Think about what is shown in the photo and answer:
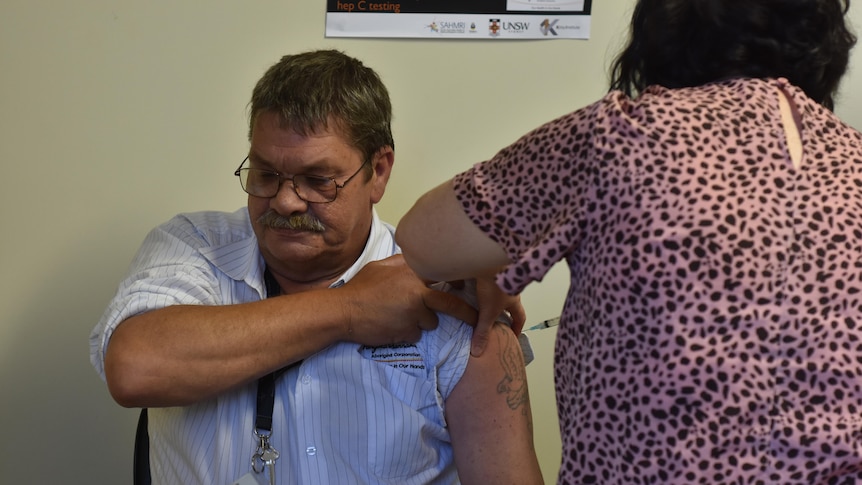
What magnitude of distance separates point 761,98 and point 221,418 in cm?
115

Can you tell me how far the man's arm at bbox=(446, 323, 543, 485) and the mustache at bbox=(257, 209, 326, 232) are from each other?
405mm

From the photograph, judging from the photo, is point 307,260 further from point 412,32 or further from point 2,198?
point 2,198

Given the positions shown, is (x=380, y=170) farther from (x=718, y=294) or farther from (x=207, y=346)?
(x=718, y=294)

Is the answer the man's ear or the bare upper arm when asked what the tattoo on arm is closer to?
the man's ear

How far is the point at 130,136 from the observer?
229cm

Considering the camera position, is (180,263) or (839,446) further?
(180,263)

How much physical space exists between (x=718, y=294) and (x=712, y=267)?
0.10ft

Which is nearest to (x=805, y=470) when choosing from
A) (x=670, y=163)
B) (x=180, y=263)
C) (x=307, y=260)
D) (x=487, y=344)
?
(x=670, y=163)

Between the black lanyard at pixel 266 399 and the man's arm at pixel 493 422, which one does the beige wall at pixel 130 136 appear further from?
the black lanyard at pixel 266 399

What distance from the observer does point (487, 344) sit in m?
1.73

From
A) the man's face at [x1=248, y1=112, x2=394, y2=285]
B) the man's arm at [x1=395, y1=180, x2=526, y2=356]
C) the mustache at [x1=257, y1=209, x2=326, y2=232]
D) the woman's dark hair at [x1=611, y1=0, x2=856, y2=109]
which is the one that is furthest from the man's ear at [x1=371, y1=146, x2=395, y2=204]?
the woman's dark hair at [x1=611, y1=0, x2=856, y2=109]

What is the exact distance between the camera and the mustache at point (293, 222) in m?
1.74

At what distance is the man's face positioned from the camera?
1.72 metres

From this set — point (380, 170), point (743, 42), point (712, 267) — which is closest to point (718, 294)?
point (712, 267)
